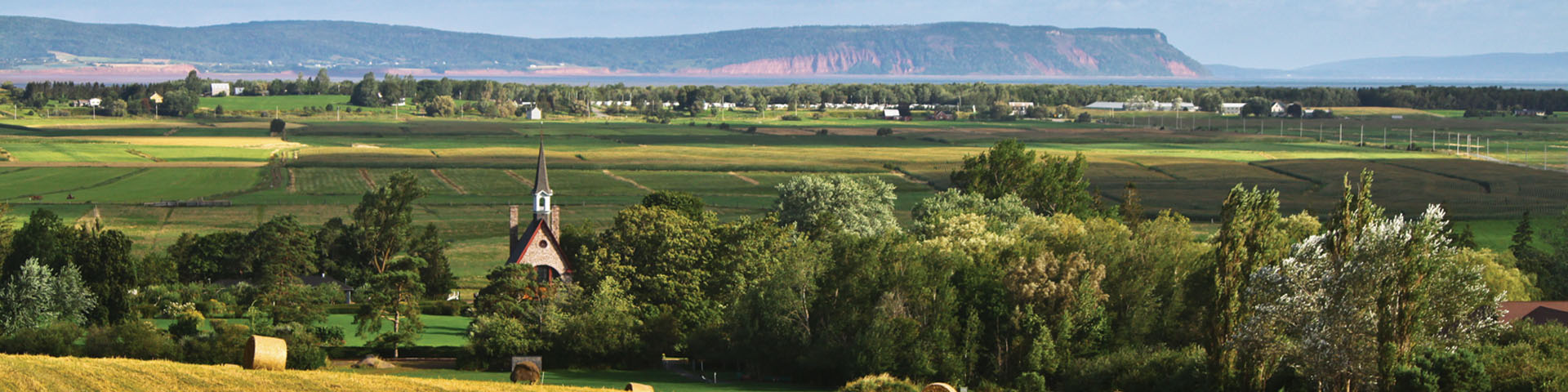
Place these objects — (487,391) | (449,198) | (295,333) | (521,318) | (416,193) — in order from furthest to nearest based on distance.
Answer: (449,198) < (416,193) < (521,318) < (295,333) < (487,391)

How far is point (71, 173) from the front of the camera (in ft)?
410

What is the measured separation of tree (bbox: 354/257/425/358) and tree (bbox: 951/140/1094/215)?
36.3 meters

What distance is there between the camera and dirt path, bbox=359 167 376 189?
120550 millimetres

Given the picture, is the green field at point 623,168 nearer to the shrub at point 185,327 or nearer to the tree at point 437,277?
the tree at point 437,277

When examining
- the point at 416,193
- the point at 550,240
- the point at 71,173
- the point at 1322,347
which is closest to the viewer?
the point at 1322,347

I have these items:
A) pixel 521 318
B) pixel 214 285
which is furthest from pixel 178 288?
pixel 521 318

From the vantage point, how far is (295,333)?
52188mm

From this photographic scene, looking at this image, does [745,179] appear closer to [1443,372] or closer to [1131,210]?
[1131,210]

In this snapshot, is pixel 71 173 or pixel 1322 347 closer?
pixel 1322 347

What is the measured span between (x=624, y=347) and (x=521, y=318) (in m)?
4.91

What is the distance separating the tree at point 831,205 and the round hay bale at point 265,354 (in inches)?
1423

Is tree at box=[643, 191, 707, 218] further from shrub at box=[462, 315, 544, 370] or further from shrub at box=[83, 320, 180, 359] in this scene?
shrub at box=[83, 320, 180, 359]

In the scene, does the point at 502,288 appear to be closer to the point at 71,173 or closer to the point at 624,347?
the point at 624,347

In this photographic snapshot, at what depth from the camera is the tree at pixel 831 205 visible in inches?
2852
